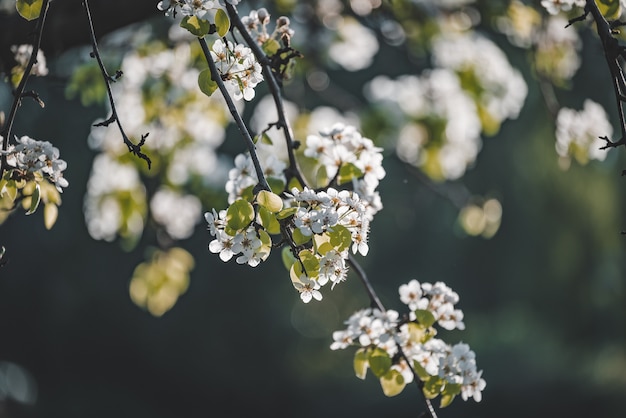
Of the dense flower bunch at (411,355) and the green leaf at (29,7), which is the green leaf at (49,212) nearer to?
the green leaf at (29,7)

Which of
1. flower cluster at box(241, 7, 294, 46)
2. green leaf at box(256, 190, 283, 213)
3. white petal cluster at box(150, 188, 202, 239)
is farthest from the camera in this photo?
white petal cluster at box(150, 188, 202, 239)

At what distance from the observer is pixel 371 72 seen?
1245 cm

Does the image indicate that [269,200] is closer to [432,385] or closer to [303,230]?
[303,230]

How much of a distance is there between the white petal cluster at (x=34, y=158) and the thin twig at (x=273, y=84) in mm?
445

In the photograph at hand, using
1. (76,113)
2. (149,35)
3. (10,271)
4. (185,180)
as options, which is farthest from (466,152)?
(10,271)

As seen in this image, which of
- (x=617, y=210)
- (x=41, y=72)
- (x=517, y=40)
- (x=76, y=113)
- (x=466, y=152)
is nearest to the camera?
(x=41, y=72)

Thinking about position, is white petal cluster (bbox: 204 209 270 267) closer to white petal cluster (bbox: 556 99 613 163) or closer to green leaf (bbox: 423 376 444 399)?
green leaf (bbox: 423 376 444 399)

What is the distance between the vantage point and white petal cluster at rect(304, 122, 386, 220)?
64.6 inches

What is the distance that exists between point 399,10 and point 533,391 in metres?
9.79

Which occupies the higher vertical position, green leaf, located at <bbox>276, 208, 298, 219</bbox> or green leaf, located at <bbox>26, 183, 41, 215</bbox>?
green leaf, located at <bbox>276, 208, 298, 219</bbox>

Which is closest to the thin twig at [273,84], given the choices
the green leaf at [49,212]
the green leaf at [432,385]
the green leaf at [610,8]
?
the green leaf at [432,385]

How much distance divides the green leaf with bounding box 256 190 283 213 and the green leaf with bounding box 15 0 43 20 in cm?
61

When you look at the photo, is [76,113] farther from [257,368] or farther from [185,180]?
[185,180]

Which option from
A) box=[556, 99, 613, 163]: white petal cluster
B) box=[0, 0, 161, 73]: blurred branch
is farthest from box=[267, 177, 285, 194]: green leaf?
box=[556, 99, 613, 163]: white petal cluster
